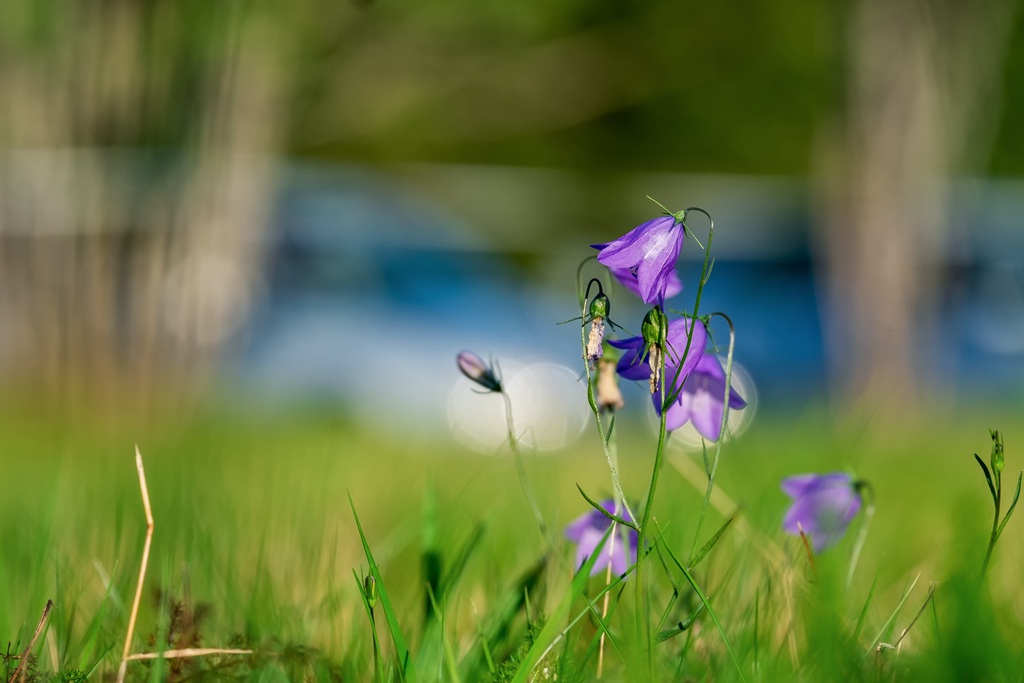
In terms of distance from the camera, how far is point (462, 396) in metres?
7.76

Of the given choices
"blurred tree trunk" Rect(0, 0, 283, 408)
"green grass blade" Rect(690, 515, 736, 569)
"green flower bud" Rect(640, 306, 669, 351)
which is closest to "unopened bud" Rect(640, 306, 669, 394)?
"green flower bud" Rect(640, 306, 669, 351)

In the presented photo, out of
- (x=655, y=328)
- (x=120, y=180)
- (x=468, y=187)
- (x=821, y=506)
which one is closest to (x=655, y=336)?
(x=655, y=328)

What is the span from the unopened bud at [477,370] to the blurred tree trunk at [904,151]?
6366mm

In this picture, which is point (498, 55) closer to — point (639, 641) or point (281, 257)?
point (281, 257)

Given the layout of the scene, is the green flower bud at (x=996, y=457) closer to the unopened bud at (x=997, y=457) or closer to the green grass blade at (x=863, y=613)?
the unopened bud at (x=997, y=457)

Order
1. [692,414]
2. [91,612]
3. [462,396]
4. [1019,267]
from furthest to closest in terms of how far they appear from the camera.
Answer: [1019,267], [462,396], [91,612], [692,414]

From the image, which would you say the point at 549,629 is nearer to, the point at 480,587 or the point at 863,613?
the point at 863,613

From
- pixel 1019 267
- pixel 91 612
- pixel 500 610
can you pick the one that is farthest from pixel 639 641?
pixel 1019 267

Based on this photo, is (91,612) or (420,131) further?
(420,131)

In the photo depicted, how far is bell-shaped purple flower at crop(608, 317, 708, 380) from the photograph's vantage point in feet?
3.11

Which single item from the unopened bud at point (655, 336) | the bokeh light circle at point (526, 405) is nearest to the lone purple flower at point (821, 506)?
the unopened bud at point (655, 336)

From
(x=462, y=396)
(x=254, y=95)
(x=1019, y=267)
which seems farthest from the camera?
(x=1019, y=267)

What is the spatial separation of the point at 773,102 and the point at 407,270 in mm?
4168

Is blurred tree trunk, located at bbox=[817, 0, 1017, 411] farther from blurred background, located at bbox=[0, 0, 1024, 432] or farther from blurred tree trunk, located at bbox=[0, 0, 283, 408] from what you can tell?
blurred tree trunk, located at bbox=[0, 0, 283, 408]
